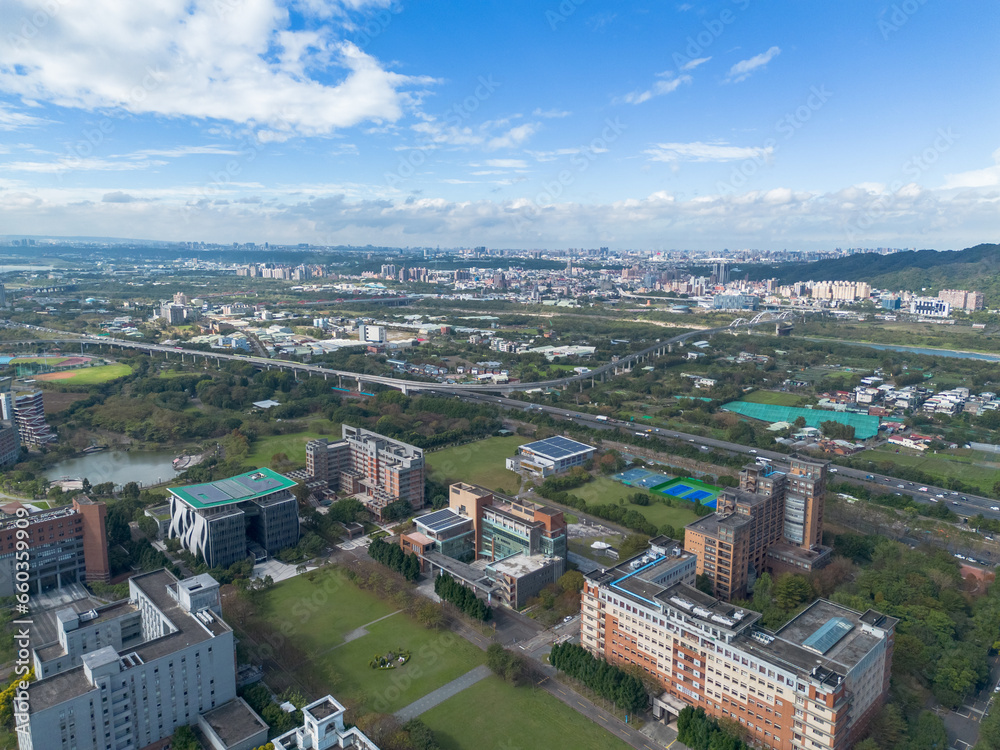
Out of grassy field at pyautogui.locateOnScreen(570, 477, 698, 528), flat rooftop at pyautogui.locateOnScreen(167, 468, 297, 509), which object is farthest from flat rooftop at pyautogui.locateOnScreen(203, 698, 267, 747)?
grassy field at pyautogui.locateOnScreen(570, 477, 698, 528)

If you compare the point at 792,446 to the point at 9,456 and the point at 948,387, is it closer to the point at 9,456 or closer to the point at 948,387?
the point at 948,387

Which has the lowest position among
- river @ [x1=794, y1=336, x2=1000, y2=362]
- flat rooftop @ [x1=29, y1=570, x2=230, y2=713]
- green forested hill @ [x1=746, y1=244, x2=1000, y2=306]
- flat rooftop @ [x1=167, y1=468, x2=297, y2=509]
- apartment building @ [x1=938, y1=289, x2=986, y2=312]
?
flat rooftop @ [x1=29, y1=570, x2=230, y2=713]

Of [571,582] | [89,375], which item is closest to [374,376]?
[89,375]

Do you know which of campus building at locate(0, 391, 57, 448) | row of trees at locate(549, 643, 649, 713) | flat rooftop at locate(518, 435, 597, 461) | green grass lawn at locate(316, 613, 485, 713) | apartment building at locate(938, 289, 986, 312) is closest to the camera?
row of trees at locate(549, 643, 649, 713)

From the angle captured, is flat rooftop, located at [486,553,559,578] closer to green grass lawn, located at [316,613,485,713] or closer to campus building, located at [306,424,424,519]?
green grass lawn, located at [316,613,485,713]

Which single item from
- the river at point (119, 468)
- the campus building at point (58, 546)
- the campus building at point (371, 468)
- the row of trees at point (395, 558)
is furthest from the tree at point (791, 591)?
the river at point (119, 468)

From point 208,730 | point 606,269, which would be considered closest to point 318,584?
point 208,730
